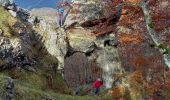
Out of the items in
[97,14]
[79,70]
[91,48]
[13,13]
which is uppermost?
[97,14]

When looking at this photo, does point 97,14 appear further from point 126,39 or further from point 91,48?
point 91,48

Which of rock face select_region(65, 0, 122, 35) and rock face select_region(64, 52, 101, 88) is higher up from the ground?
rock face select_region(65, 0, 122, 35)

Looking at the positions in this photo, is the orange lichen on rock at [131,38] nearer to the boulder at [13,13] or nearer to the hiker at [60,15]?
the hiker at [60,15]

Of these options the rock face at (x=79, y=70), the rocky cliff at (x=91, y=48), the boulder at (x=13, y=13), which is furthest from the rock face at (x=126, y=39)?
the boulder at (x=13, y=13)

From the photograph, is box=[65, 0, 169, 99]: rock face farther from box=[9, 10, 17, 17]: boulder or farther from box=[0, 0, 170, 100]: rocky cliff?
box=[9, 10, 17, 17]: boulder

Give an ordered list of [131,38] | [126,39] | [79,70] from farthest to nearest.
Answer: [79,70]
[126,39]
[131,38]

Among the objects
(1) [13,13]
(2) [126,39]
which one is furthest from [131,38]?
(1) [13,13]

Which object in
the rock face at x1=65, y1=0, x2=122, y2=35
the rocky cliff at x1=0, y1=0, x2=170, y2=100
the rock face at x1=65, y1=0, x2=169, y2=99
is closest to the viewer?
the rocky cliff at x1=0, y1=0, x2=170, y2=100

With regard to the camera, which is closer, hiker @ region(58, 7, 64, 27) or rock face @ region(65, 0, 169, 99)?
rock face @ region(65, 0, 169, 99)

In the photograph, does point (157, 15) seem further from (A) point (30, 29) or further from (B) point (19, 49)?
(B) point (19, 49)

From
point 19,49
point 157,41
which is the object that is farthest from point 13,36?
point 157,41

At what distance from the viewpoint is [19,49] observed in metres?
26.0

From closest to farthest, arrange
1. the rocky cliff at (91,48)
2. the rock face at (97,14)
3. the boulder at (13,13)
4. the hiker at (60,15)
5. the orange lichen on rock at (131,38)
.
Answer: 1. the rocky cliff at (91,48)
2. the boulder at (13,13)
3. the rock face at (97,14)
4. the orange lichen on rock at (131,38)
5. the hiker at (60,15)

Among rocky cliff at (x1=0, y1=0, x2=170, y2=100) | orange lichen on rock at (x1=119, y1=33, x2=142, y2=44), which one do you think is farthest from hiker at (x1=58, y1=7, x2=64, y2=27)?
orange lichen on rock at (x1=119, y1=33, x2=142, y2=44)
